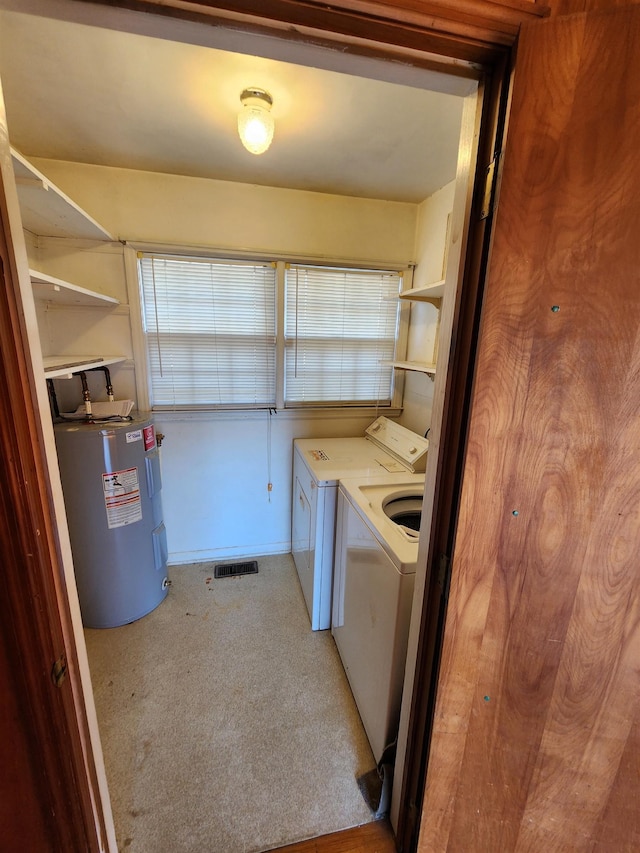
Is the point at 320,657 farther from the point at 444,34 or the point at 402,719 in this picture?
the point at 444,34

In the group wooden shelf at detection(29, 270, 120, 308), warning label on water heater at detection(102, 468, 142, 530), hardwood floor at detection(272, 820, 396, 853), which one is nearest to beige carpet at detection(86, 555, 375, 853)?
hardwood floor at detection(272, 820, 396, 853)

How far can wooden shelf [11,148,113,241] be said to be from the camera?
1191 mm

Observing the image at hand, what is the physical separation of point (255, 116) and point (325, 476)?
156cm

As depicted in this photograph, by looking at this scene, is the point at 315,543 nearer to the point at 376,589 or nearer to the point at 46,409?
the point at 376,589

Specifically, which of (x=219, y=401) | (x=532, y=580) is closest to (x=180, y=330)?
(x=219, y=401)

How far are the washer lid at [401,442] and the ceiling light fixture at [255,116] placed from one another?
159cm

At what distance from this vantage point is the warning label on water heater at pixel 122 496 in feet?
5.99

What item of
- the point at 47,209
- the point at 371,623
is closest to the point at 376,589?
the point at 371,623

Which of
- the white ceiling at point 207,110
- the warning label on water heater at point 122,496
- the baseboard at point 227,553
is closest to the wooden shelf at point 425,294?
the white ceiling at point 207,110

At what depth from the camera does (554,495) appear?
0.72 m

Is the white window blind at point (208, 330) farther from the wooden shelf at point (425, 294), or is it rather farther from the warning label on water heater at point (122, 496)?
the wooden shelf at point (425, 294)

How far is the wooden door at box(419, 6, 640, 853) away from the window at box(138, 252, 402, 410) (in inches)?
74.0

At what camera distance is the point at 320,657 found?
6.12 ft

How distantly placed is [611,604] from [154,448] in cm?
208
